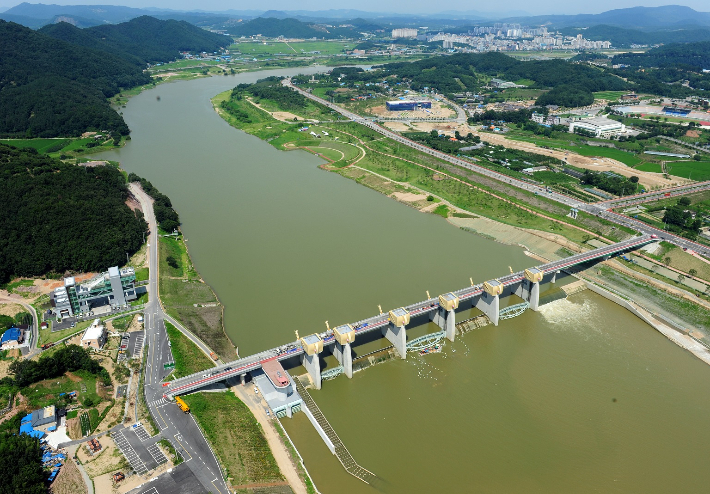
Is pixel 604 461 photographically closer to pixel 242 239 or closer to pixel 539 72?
pixel 242 239

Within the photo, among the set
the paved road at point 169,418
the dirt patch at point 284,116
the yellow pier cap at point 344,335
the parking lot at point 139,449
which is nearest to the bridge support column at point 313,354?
the yellow pier cap at point 344,335

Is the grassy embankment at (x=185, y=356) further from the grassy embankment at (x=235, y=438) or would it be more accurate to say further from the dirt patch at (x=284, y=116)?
the dirt patch at (x=284, y=116)

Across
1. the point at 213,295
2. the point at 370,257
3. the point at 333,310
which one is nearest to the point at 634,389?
the point at 333,310

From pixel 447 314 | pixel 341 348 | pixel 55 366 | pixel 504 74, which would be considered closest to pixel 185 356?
pixel 55 366

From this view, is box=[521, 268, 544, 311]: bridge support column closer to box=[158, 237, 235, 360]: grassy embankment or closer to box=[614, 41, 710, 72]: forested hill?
box=[158, 237, 235, 360]: grassy embankment

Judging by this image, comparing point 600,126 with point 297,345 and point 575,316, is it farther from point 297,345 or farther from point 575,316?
point 297,345
